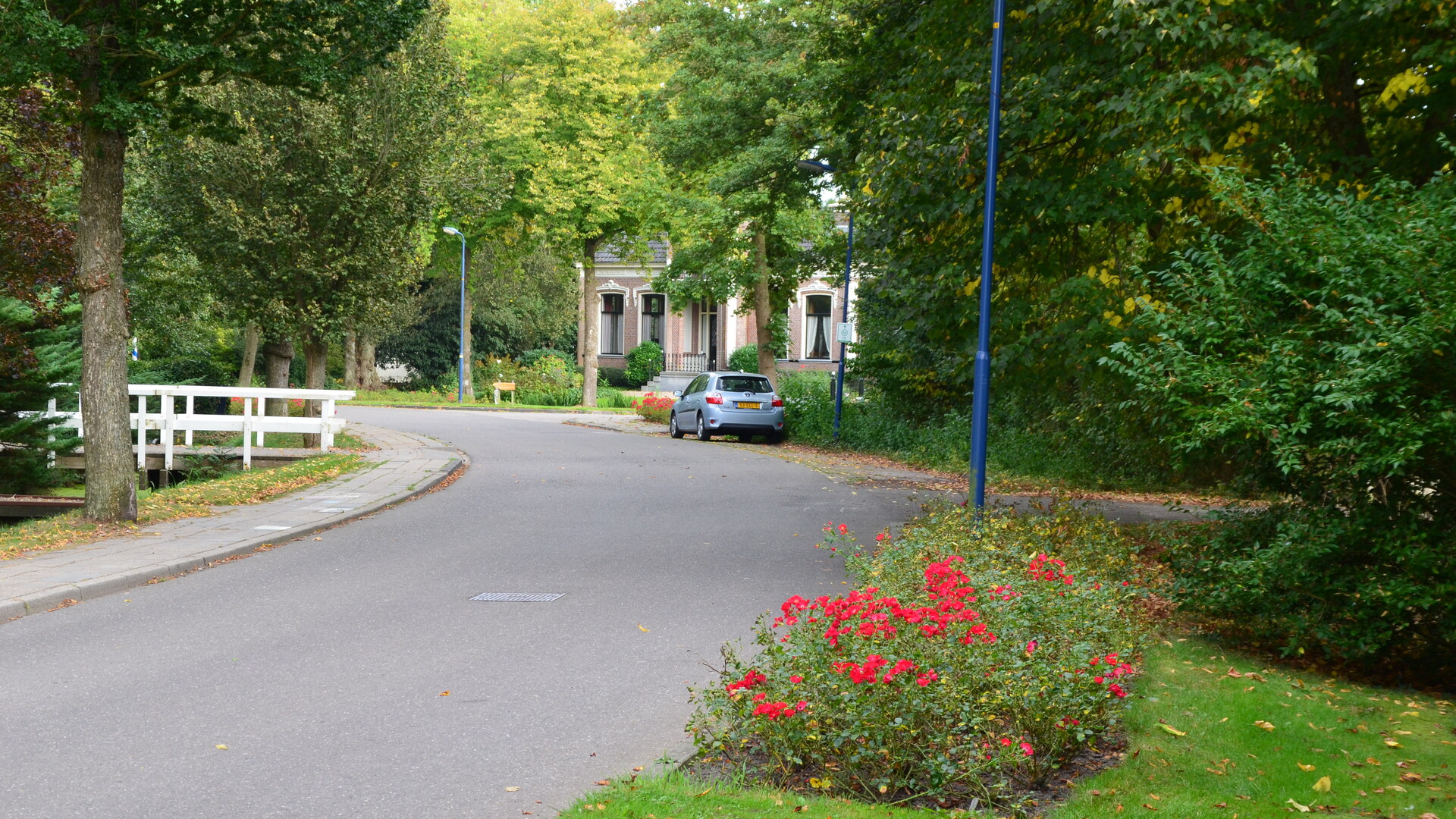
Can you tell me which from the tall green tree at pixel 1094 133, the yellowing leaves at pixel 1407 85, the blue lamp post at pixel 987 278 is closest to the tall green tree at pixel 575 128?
the tall green tree at pixel 1094 133

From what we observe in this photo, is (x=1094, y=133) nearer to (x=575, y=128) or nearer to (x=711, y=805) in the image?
(x=711, y=805)

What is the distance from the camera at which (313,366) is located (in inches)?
901

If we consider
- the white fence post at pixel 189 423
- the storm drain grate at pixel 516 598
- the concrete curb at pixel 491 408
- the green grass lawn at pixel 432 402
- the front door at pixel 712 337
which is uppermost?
the front door at pixel 712 337

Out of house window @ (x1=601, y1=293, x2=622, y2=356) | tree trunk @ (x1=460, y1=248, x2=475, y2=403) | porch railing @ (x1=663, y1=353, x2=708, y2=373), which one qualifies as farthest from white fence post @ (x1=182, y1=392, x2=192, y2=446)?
house window @ (x1=601, y1=293, x2=622, y2=356)

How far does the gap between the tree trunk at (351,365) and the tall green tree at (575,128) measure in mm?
9058

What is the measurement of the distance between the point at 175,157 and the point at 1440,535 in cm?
1961

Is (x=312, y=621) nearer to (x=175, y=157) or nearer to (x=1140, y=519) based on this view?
(x=1140, y=519)

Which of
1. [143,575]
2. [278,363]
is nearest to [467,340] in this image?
[278,363]

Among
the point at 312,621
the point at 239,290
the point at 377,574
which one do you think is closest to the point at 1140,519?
the point at 377,574

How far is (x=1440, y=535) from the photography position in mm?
6508

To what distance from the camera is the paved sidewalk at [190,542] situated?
8.91 metres

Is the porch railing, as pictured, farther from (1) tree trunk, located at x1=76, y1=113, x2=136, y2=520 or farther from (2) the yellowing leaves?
(2) the yellowing leaves

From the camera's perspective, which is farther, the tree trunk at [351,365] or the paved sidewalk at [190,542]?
Answer: the tree trunk at [351,365]

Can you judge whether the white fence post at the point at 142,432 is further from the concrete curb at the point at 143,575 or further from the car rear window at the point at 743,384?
the car rear window at the point at 743,384
